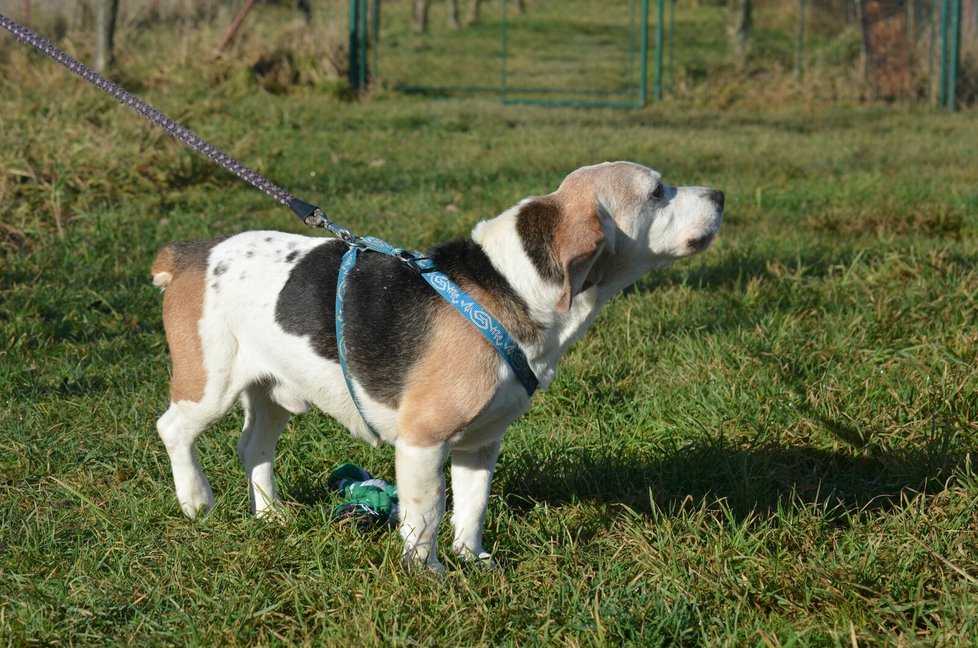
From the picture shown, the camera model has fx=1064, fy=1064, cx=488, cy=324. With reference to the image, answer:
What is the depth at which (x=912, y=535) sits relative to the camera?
353 cm

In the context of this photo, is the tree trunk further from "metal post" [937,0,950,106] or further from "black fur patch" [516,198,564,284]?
"black fur patch" [516,198,564,284]

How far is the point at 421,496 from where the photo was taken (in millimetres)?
3424

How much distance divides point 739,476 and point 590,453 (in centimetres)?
61

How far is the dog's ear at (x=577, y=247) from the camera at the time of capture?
10.7 feet

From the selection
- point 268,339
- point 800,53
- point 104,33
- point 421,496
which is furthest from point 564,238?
point 800,53

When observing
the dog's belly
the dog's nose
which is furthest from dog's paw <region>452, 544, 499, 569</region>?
the dog's nose

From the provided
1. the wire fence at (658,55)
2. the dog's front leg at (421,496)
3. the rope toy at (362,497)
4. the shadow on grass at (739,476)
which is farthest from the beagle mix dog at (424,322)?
the wire fence at (658,55)

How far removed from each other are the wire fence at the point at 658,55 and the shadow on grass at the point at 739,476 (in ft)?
39.7

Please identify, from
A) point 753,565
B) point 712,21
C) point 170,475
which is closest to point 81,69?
point 170,475

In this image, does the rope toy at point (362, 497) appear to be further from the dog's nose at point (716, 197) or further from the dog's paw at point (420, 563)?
the dog's nose at point (716, 197)

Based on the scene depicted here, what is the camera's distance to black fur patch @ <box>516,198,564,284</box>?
10.9ft

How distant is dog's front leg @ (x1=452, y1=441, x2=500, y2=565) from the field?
0.35ft

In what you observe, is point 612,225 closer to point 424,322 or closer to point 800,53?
point 424,322

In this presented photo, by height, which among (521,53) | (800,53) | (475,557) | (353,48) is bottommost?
(475,557)
